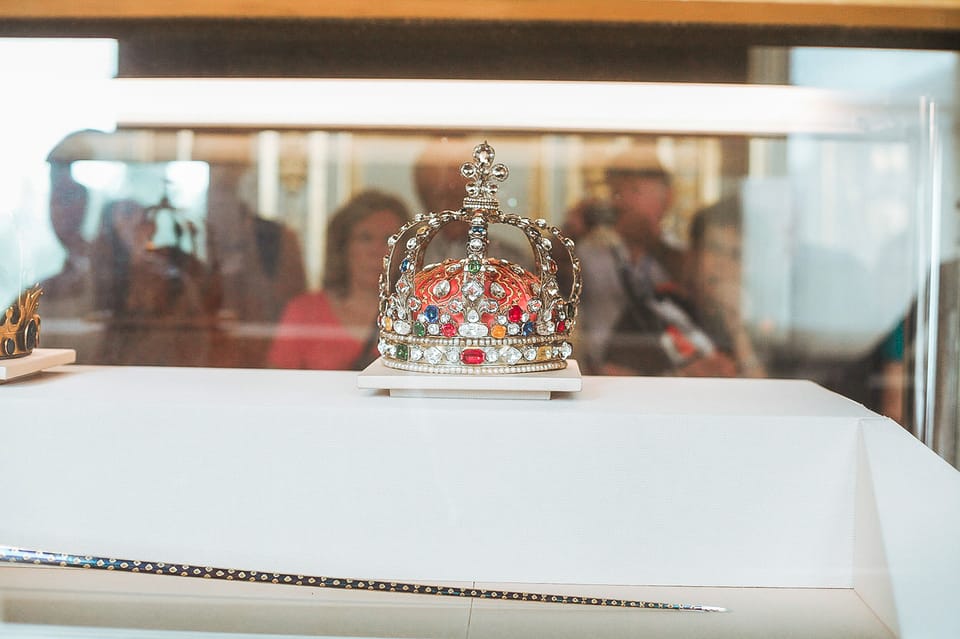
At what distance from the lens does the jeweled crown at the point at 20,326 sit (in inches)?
38.7

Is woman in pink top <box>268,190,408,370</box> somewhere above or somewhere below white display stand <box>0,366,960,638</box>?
above

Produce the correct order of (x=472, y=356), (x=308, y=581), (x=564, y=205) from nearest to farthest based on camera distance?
(x=308, y=581)
(x=472, y=356)
(x=564, y=205)

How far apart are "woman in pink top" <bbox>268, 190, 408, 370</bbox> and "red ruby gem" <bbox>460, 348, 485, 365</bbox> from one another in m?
0.70

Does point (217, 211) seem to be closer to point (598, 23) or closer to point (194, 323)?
point (194, 323)

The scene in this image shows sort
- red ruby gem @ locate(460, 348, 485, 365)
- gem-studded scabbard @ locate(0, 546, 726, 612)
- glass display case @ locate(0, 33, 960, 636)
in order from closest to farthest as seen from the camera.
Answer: gem-studded scabbard @ locate(0, 546, 726, 612), red ruby gem @ locate(460, 348, 485, 365), glass display case @ locate(0, 33, 960, 636)

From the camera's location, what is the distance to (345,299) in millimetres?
1622

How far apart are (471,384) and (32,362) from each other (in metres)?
0.52

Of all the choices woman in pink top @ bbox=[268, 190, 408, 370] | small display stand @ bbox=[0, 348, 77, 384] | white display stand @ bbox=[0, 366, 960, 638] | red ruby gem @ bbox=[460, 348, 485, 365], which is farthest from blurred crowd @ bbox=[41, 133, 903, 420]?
white display stand @ bbox=[0, 366, 960, 638]

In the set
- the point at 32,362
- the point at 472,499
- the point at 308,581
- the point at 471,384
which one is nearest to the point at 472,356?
the point at 471,384

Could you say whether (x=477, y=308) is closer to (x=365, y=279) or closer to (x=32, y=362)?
(x=32, y=362)

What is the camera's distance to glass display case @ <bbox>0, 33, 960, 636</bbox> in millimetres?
1539

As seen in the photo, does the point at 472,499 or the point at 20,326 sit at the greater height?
the point at 20,326

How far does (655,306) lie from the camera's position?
1621 millimetres

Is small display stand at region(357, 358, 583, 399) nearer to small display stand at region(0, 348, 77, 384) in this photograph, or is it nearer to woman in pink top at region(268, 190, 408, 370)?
small display stand at region(0, 348, 77, 384)
